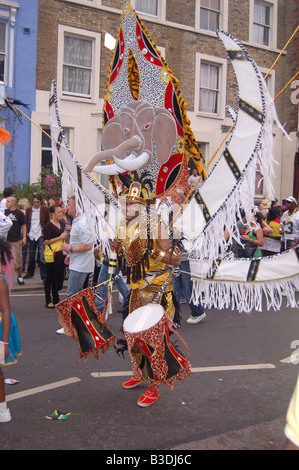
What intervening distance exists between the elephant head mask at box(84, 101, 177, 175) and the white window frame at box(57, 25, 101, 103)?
33.9 ft

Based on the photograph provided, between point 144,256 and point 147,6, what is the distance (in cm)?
1334

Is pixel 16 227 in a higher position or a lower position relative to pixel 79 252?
higher

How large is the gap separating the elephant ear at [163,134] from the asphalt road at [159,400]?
198cm

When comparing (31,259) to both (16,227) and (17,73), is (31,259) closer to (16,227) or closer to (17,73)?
(16,227)

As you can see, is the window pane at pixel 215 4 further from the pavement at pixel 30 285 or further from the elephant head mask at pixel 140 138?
the elephant head mask at pixel 140 138

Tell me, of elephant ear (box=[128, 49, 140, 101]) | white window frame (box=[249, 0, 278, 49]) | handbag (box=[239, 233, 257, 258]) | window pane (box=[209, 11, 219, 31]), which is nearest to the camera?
elephant ear (box=[128, 49, 140, 101])

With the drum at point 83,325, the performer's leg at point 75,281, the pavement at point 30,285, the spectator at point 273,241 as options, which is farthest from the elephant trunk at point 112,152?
the spectator at point 273,241

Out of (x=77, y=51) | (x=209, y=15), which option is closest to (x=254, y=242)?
(x=77, y=51)

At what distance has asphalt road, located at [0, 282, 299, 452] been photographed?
311cm

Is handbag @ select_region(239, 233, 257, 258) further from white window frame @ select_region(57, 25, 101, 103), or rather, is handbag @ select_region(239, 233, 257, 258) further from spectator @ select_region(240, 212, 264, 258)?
white window frame @ select_region(57, 25, 101, 103)

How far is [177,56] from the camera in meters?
15.1

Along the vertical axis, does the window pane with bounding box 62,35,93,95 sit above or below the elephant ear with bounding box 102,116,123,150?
above

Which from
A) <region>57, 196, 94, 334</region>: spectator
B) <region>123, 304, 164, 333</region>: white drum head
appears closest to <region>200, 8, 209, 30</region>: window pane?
<region>57, 196, 94, 334</region>: spectator
